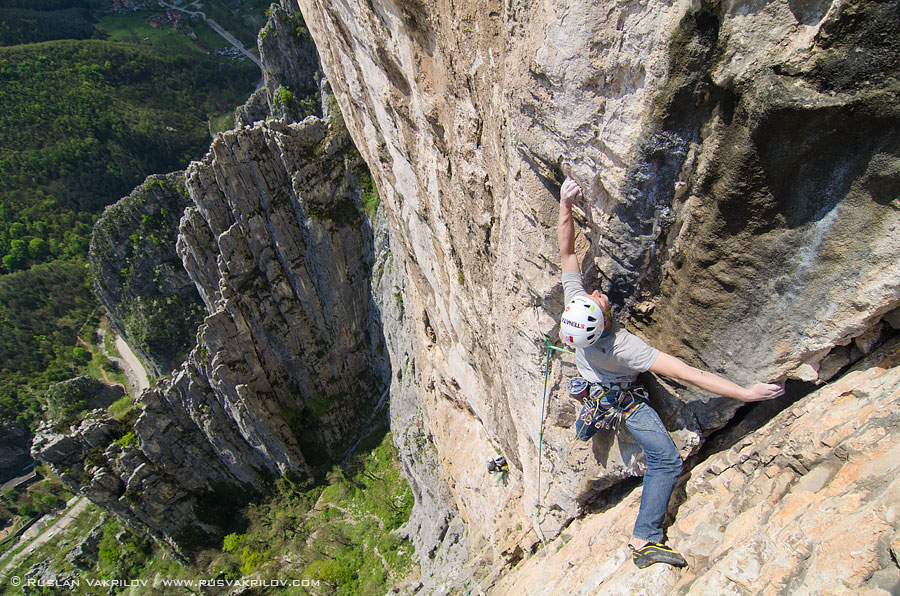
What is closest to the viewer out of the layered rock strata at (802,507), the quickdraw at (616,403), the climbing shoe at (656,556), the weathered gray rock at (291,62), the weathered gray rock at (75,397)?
the layered rock strata at (802,507)

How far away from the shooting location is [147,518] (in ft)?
76.3

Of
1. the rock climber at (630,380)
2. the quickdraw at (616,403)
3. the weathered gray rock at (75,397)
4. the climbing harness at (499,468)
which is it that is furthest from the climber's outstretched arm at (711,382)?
the weathered gray rock at (75,397)

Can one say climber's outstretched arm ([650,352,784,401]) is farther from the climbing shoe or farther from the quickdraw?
the climbing shoe

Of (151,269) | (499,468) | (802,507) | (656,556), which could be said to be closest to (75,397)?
(151,269)

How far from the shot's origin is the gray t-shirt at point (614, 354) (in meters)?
4.53

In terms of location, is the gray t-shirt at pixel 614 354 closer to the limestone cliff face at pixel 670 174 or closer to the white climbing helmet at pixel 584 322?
the white climbing helmet at pixel 584 322

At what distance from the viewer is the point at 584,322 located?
4.39 meters

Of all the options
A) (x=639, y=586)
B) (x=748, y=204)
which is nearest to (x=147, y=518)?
(x=639, y=586)

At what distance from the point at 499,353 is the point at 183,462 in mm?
23228

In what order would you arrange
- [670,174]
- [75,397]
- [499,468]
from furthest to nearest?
[75,397], [499,468], [670,174]

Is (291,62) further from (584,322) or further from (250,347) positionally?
(584,322)

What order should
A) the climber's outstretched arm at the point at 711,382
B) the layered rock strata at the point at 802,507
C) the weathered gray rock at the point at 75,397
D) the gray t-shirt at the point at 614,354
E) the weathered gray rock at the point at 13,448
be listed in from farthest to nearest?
1. the weathered gray rock at the point at 13,448
2. the weathered gray rock at the point at 75,397
3. the gray t-shirt at the point at 614,354
4. the climber's outstretched arm at the point at 711,382
5. the layered rock strata at the point at 802,507

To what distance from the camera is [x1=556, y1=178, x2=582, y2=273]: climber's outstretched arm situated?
460 centimetres

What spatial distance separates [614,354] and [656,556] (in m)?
1.91
